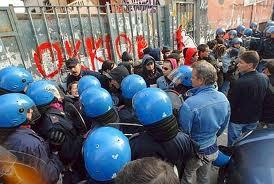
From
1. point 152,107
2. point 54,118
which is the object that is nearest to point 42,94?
point 54,118

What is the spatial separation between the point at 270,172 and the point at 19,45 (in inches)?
180

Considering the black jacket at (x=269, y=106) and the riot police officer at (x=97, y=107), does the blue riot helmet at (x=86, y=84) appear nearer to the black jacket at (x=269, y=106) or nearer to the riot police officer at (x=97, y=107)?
the riot police officer at (x=97, y=107)

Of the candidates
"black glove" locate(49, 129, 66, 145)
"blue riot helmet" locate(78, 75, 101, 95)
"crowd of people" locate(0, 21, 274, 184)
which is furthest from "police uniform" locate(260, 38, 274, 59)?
"black glove" locate(49, 129, 66, 145)

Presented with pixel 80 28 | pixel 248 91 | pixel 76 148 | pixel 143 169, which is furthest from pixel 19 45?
pixel 143 169

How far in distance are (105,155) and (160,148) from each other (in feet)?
1.98

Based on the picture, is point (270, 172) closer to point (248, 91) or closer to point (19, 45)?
point (248, 91)

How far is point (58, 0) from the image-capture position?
10117mm

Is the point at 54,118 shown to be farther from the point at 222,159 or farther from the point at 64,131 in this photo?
the point at 222,159

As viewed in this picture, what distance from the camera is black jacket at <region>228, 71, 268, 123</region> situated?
345 centimetres

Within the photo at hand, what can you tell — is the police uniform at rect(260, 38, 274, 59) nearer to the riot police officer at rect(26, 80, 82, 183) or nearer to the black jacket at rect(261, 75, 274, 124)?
the black jacket at rect(261, 75, 274, 124)

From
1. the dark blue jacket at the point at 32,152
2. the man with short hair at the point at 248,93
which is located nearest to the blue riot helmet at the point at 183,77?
the man with short hair at the point at 248,93

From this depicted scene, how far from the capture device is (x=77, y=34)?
588 cm

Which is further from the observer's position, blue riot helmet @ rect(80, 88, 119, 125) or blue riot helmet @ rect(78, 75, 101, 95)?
blue riot helmet @ rect(78, 75, 101, 95)

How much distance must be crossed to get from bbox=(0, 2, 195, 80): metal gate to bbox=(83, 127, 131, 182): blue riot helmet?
356cm
